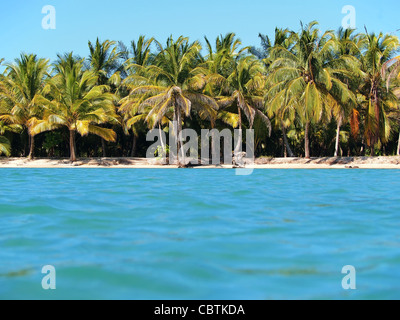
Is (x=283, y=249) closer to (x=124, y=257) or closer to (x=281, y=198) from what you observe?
(x=124, y=257)

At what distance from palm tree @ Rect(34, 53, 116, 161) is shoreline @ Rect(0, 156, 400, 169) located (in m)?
1.60

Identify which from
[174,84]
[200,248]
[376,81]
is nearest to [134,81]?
[174,84]

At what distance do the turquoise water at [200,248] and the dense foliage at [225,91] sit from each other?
1614 centimetres

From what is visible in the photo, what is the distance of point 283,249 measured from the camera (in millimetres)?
5129

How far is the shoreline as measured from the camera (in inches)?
958

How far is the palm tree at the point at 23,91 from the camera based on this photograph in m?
28.1

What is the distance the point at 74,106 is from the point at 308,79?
14.4 m

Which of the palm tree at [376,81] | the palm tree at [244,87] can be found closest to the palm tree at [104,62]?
the palm tree at [244,87]

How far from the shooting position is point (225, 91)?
2931cm

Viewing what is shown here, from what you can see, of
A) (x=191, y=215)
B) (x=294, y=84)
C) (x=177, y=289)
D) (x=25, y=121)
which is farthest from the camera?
(x=25, y=121)

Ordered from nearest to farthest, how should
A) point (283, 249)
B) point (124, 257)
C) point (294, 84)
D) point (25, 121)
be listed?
point (124, 257), point (283, 249), point (294, 84), point (25, 121)

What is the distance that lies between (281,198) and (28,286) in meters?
7.13
